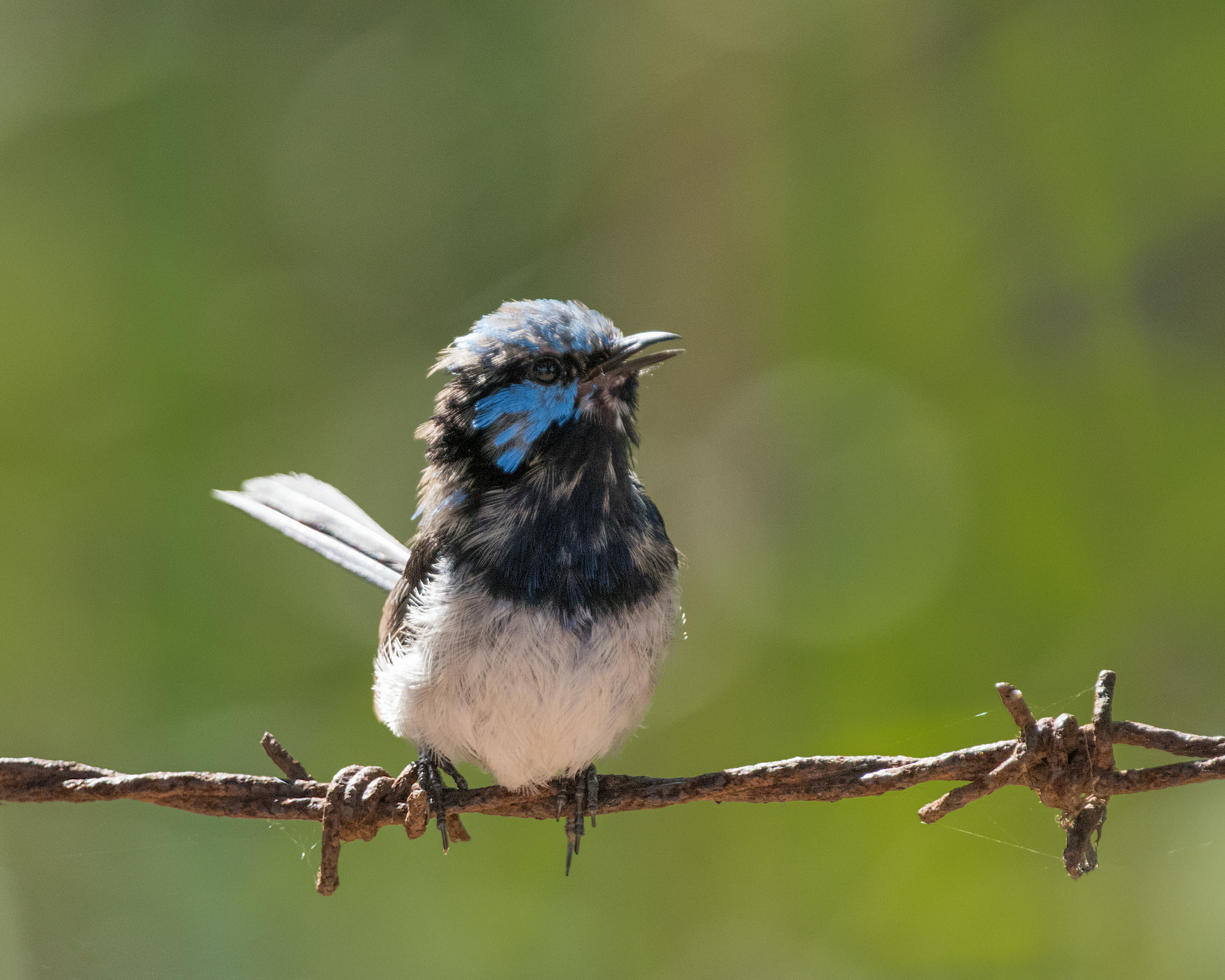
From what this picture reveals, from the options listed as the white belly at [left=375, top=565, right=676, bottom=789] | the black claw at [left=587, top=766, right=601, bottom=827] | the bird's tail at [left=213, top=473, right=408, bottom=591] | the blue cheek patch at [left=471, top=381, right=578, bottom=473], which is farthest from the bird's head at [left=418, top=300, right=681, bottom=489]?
the black claw at [left=587, top=766, right=601, bottom=827]

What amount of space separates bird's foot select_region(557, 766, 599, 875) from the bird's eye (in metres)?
0.96

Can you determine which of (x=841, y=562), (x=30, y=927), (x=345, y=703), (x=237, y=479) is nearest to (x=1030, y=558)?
(x=841, y=562)

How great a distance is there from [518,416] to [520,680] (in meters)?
0.66

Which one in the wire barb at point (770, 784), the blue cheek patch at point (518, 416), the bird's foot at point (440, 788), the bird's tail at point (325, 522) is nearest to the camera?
the wire barb at point (770, 784)

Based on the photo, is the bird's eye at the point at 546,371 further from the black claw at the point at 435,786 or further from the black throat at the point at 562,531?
the black claw at the point at 435,786

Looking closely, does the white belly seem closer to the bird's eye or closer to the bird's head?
the bird's head

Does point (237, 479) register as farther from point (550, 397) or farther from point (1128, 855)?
point (1128, 855)

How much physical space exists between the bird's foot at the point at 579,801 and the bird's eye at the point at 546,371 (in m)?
0.96

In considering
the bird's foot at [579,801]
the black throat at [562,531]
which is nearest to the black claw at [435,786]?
the bird's foot at [579,801]

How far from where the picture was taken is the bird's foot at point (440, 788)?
236 cm

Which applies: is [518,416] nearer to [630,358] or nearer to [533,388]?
[533,388]

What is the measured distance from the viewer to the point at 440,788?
253cm

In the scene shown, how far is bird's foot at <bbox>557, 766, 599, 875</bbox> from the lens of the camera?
2.45m

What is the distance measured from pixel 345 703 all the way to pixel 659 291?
2.82 m
